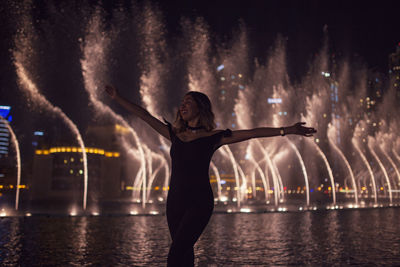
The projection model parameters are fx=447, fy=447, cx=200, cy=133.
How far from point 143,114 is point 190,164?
726mm

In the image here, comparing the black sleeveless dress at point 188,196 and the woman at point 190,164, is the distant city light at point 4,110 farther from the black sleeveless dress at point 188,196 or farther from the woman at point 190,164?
the black sleeveless dress at point 188,196

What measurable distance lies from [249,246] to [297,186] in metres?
87.1

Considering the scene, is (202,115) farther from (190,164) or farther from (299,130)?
(299,130)

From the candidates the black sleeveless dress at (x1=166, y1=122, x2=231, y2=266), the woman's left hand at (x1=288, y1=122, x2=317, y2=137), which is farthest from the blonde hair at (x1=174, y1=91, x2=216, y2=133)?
the woman's left hand at (x1=288, y1=122, x2=317, y2=137)

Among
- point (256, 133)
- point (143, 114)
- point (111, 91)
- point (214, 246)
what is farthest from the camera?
point (214, 246)

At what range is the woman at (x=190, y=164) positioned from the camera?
3439 millimetres

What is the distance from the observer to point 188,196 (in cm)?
353

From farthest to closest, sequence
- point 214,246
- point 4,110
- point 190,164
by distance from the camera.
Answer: point 4,110, point 214,246, point 190,164

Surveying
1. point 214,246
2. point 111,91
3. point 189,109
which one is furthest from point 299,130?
point 214,246

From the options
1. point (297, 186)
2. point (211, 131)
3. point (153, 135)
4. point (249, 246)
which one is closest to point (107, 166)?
point (153, 135)

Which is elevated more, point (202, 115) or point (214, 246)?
point (202, 115)

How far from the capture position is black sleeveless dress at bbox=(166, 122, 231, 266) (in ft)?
11.2

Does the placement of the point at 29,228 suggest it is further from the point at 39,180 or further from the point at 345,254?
the point at 39,180

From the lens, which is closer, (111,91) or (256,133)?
(256,133)
